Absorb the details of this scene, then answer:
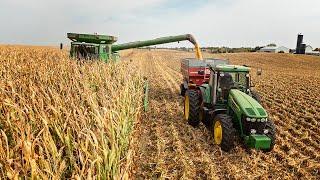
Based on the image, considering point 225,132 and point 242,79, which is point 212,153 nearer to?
point 225,132

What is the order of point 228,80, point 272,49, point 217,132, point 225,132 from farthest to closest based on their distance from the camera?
point 272,49 < point 228,80 < point 217,132 < point 225,132

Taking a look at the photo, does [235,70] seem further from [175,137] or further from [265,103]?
[265,103]

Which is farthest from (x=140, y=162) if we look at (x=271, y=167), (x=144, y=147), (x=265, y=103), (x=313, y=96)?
A: (x=313, y=96)

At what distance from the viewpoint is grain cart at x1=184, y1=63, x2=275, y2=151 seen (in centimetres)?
657

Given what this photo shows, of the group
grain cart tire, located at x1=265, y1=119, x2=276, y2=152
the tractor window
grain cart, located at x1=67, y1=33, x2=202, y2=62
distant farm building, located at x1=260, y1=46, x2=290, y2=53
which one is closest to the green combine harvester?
grain cart, located at x1=67, y1=33, x2=202, y2=62

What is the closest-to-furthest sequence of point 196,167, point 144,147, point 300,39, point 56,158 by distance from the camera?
point 56,158, point 196,167, point 144,147, point 300,39

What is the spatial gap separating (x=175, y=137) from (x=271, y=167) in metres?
2.30

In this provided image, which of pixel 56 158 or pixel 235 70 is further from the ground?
pixel 235 70

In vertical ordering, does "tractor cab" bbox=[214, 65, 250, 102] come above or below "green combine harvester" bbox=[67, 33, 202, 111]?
below

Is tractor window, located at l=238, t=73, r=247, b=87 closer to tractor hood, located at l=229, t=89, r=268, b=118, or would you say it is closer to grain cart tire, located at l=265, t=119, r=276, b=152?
tractor hood, located at l=229, t=89, r=268, b=118

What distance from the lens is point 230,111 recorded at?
7.45 metres

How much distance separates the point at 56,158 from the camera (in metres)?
3.09

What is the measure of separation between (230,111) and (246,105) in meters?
0.71

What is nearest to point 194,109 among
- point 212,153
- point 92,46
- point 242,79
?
point 242,79
